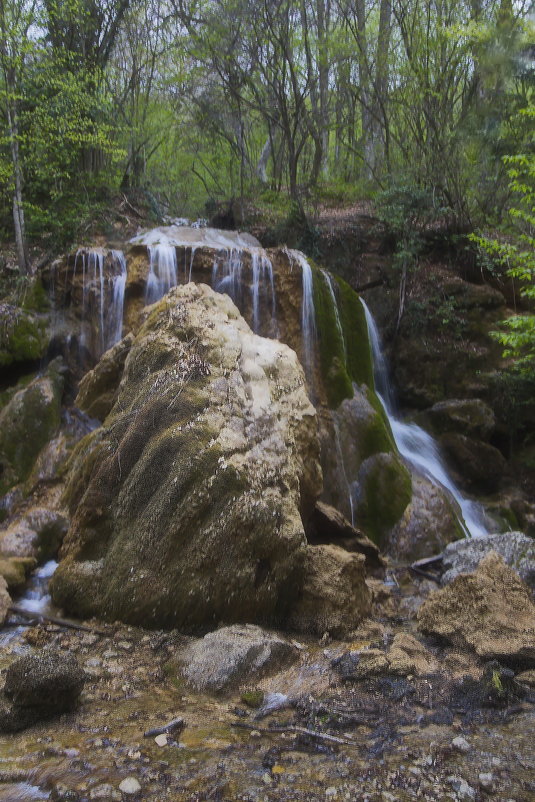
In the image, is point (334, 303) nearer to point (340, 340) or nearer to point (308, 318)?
point (308, 318)

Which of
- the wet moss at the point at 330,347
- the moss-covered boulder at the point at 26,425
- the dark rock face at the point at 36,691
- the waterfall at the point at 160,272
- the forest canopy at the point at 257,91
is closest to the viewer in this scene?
the dark rock face at the point at 36,691

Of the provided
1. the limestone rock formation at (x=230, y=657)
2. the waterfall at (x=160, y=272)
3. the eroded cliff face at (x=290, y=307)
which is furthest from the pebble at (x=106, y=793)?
the waterfall at (x=160, y=272)

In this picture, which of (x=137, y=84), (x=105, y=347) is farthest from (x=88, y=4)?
(x=105, y=347)

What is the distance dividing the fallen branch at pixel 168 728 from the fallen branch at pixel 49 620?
1.57m

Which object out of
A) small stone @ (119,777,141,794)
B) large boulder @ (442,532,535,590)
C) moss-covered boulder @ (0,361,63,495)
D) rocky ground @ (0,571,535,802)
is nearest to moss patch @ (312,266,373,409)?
large boulder @ (442,532,535,590)

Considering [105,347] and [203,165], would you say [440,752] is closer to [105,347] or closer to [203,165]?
[105,347]

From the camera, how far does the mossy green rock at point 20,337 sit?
9.92m

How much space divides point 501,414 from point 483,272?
4.15m

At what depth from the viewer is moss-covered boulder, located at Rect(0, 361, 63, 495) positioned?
335 inches

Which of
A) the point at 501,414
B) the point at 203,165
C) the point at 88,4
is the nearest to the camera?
the point at 501,414

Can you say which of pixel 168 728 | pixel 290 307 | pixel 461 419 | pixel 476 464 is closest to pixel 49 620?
pixel 168 728

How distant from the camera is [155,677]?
12.8 feet

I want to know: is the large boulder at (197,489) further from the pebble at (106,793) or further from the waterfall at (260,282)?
the waterfall at (260,282)

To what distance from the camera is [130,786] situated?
8.14ft
